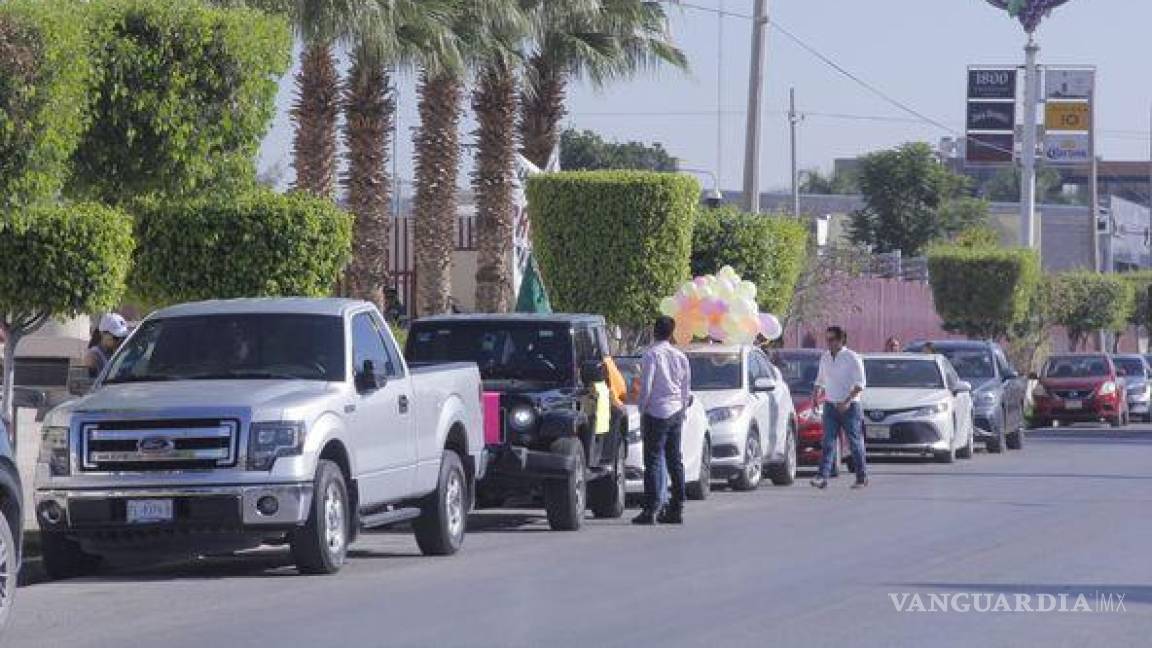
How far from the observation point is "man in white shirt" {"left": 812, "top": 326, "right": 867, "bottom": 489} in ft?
83.0

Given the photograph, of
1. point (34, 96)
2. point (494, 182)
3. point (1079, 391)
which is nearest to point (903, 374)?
point (494, 182)

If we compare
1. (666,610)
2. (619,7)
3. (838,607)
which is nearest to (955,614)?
(838,607)

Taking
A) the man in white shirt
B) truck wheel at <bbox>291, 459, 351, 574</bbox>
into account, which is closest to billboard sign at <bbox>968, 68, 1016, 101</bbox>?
the man in white shirt

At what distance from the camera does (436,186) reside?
3700 cm

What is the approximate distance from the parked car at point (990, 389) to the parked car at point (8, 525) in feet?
78.1

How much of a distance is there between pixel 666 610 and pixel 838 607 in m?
1.04

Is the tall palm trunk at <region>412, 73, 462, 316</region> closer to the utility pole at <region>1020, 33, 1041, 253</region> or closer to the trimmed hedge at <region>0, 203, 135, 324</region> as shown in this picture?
the trimmed hedge at <region>0, 203, 135, 324</region>

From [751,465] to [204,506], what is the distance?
11.5m

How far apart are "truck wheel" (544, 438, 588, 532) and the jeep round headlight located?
0.28 metres

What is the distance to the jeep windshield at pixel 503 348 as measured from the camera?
1938 centimetres

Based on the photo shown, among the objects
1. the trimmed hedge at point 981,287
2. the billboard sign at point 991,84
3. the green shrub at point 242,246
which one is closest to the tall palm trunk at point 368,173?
the green shrub at point 242,246

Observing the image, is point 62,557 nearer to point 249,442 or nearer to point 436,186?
point 249,442

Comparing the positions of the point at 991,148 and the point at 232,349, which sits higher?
the point at 991,148

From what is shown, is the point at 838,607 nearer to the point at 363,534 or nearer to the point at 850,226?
the point at 363,534
